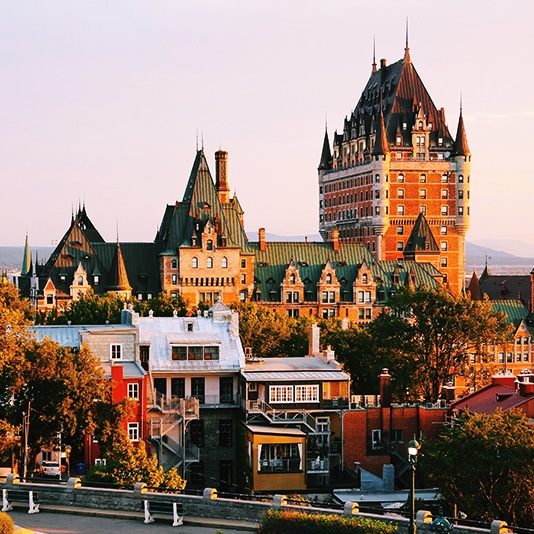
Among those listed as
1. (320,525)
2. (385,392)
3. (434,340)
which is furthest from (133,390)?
(320,525)

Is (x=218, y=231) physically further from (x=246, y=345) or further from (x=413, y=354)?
(x=413, y=354)

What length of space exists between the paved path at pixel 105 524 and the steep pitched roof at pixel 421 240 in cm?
13764

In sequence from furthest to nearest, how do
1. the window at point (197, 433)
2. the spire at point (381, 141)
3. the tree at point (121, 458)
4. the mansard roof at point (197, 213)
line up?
the spire at point (381, 141), the mansard roof at point (197, 213), the window at point (197, 433), the tree at point (121, 458)

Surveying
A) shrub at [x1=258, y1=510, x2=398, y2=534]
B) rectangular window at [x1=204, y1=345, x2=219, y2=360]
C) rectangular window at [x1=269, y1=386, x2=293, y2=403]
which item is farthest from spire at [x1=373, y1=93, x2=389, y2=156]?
shrub at [x1=258, y1=510, x2=398, y2=534]

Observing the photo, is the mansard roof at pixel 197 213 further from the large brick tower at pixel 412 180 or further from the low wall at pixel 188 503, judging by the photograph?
the low wall at pixel 188 503

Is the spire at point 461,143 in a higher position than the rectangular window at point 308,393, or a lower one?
higher

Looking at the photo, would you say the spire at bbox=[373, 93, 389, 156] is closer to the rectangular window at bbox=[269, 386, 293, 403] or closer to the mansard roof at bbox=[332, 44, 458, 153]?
the mansard roof at bbox=[332, 44, 458, 153]

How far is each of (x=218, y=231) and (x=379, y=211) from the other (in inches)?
1901


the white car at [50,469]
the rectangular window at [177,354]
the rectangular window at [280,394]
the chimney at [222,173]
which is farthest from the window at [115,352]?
the chimney at [222,173]

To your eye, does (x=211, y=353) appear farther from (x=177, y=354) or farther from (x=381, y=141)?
(x=381, y=141)

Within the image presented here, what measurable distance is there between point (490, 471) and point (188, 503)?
1932cm

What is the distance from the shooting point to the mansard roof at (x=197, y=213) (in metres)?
148

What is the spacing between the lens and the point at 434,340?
93625 millimetres

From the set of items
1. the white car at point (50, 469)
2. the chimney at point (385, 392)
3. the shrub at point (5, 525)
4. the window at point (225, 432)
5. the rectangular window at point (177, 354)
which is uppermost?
the rectangular window at point (177, 354)
